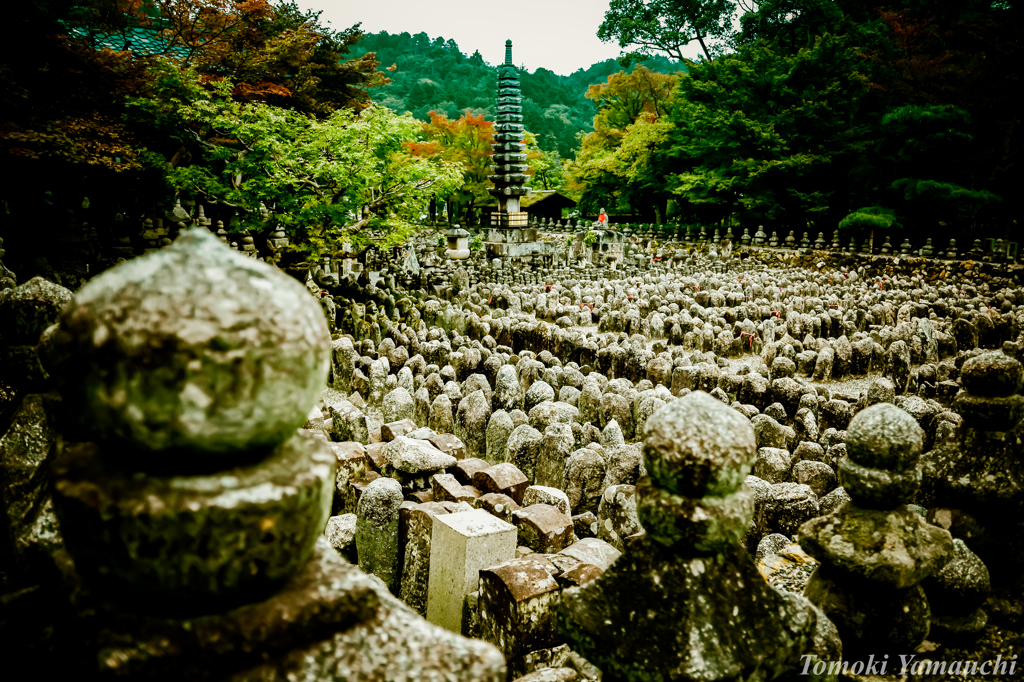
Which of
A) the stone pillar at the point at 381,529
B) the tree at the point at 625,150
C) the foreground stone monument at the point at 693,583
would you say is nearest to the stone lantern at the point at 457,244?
the tree at the point at 625,150

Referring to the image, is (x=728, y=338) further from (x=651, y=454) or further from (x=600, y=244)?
(x=600, y=244)

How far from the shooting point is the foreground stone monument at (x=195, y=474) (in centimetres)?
78

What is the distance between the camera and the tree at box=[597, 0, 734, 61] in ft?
92.5

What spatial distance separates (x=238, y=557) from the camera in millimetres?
823

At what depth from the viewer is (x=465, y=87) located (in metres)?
60.1

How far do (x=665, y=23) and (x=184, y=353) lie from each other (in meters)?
33.1

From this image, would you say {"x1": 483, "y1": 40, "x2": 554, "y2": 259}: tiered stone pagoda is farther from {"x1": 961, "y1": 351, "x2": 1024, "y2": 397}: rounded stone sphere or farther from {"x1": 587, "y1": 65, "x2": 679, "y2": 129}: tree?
{"x1": 961, "y1": 351, "x2": 1024, "y2": 397}: rounded stone sphere

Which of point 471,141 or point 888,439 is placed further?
point 471,141

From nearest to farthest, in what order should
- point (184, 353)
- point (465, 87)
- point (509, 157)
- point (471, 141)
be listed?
point (184, 353)
point (509, 157)
point (471, 141)
point (465, 87)

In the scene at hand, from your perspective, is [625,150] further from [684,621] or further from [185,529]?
[185,529]

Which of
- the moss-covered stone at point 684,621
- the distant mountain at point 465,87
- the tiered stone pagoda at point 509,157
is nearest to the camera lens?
the moss-covered stone at point 684,621

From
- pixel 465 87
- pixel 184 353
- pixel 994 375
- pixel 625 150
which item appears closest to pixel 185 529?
pixel 184 353

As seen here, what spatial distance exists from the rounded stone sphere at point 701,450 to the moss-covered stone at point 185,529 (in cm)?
82

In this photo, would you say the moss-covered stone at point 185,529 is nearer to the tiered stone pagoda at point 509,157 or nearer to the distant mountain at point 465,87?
the tiered stone pagoda at point 509,157
